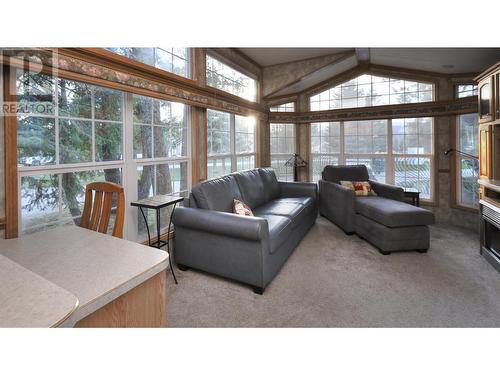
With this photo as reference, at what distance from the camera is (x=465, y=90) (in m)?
4.31

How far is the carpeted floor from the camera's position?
194 cm

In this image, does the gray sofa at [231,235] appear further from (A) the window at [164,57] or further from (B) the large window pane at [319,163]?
(B) the large window pane at [319,163]

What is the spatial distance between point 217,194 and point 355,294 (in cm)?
160

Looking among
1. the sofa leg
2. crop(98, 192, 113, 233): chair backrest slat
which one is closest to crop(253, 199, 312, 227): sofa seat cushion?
the sofa leg

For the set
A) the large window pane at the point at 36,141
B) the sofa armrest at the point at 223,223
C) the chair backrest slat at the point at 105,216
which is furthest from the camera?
the sofa armrest at the point at 223,223

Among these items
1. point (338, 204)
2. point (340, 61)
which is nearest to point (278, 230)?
point (338, 204)

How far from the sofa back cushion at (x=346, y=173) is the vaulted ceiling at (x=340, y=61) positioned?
5.55 ft

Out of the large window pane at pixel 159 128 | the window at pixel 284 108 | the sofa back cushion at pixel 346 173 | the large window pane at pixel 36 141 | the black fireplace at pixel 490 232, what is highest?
the window at pixel 284 108

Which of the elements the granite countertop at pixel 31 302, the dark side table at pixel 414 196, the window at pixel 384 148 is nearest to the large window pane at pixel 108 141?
the granite countertop at pixel 31 302

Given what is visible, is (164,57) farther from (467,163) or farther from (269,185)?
(467,163)

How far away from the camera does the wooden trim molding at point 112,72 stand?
1.65 meters

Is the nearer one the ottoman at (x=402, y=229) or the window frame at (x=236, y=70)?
the ottoman at (x=402, y=229)
